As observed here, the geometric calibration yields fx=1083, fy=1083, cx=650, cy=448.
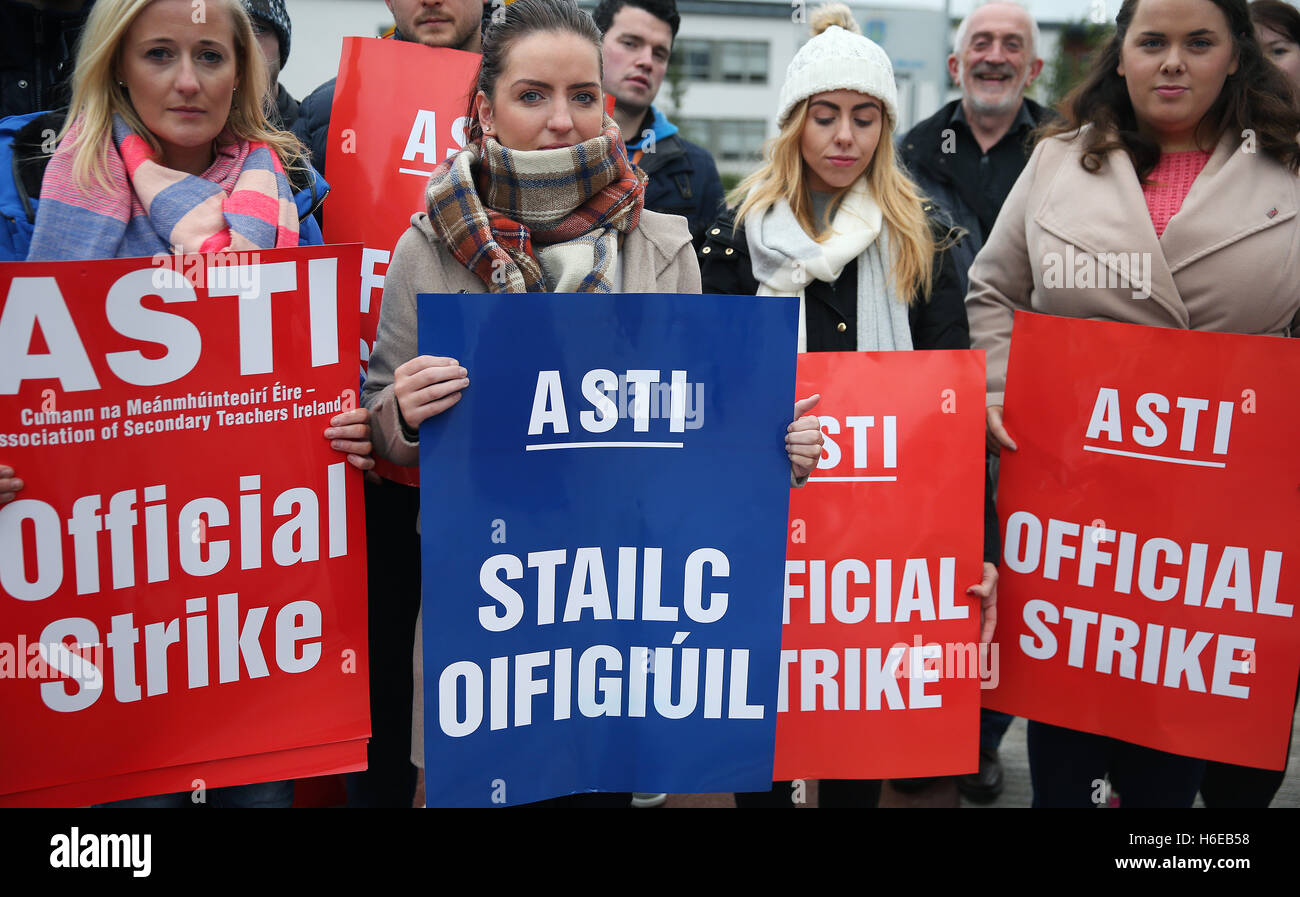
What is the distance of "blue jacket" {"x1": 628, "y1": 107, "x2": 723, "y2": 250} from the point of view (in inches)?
157

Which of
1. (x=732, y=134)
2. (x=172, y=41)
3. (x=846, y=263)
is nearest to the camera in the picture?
(x=172, y=41)

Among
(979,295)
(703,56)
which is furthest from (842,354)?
(703,56)

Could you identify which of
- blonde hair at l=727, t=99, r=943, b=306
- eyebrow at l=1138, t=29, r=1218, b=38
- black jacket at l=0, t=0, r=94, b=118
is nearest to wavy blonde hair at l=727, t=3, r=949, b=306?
blonde hair at l=727, t=99, r=943, b=306

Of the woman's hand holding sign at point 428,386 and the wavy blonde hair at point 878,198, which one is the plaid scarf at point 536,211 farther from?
the wavy blonde hair at point 878,198

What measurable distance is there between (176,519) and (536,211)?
3.19 feet

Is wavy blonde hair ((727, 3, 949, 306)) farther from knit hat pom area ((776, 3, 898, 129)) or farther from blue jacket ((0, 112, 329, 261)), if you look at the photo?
blue jacket ((0, 112, 329, 261))

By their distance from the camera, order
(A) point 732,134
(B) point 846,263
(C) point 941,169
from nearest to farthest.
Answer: (B) point 846,263, (C) point 941,169, (A) point 732,134

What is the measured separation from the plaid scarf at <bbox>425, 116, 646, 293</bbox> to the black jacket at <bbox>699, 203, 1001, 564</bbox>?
2.29 ft

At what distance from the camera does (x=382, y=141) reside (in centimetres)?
296

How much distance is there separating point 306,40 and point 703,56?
1956cm

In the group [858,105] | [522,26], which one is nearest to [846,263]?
[858,105]

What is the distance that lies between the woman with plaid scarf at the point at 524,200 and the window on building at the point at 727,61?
46.1 m

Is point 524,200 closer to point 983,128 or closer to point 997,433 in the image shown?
point 997,433

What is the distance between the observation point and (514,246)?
2.29m
